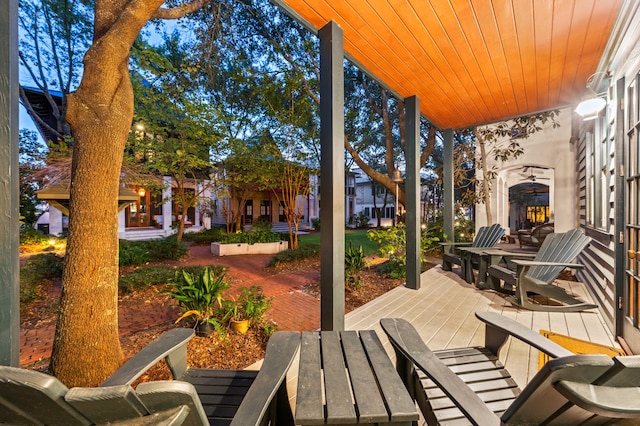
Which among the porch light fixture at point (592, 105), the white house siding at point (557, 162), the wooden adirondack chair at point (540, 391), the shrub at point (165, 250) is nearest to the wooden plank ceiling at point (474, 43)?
the porch light fixture at point (592, 105)

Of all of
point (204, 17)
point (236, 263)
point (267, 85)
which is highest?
point (204, 17)

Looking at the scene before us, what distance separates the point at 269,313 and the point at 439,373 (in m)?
3.30

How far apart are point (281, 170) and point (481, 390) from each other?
339 inches

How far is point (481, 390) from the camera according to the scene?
4.52ft

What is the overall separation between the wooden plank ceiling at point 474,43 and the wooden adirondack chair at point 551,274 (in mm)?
2027

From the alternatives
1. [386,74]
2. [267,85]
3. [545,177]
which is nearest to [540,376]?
[386,74]

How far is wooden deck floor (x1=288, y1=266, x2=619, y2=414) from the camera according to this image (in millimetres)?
2219

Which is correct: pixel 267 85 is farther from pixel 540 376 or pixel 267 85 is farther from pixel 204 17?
pixel 540 376

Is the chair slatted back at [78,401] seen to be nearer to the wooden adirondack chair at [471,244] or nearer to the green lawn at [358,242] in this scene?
the wooden adirondack chair at [471,244]

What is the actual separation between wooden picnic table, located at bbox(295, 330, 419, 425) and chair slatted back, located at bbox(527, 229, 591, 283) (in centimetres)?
305

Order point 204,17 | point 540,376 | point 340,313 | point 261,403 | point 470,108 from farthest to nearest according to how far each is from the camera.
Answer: point 204,17, point 470,108, point 340,313, point 261,403, point 540,376

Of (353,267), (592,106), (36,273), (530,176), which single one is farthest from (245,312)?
(530,176)

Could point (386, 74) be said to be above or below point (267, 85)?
below

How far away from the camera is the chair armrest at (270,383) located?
88 cm
